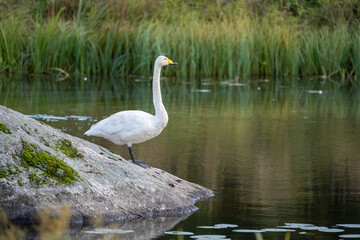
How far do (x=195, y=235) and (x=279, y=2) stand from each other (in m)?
24.0

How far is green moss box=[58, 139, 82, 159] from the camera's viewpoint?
271 inches

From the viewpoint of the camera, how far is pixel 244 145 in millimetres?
10430

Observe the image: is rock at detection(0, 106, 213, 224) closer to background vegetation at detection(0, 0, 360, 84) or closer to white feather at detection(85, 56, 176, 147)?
white feather at detection(85, 56, 176, 147)

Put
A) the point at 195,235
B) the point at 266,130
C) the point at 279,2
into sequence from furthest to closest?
the point at 279,2 → the point at 266,130 → the point at 195,235

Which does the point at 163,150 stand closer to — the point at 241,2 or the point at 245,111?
the point at 245,111

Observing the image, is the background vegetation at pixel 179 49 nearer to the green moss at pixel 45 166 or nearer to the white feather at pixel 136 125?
the white feather at pixel 136 125

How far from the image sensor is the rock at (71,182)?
247 inches

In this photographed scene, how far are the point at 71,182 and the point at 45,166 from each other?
0.27m

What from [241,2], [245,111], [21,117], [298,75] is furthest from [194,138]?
[241,2]

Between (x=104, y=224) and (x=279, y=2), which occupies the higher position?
(x=279, y=2)

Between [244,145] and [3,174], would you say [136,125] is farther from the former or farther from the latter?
[244,145]

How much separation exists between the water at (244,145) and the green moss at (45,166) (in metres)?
0.55

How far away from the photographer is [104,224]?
632 cm

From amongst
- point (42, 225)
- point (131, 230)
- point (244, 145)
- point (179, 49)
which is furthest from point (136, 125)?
point (179, 49)
